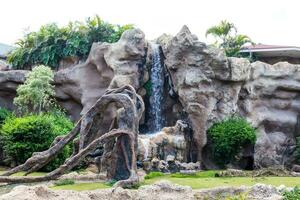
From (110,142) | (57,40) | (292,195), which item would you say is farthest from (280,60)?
(292,195)

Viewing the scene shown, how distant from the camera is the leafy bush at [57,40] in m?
24.0

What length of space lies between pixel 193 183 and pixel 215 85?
941cm

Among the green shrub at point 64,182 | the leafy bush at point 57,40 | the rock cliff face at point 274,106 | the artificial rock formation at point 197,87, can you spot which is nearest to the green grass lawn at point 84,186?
the green shrub at point 64,182

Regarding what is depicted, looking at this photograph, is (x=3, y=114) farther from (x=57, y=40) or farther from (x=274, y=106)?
(x=274, y=106)

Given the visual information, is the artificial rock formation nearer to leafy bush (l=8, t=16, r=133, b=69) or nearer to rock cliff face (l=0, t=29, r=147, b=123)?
rock cliff face (l=0, t=29, r=147, b=123)

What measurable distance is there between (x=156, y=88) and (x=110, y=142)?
8969 mm

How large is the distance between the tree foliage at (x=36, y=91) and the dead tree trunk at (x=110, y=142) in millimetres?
8815

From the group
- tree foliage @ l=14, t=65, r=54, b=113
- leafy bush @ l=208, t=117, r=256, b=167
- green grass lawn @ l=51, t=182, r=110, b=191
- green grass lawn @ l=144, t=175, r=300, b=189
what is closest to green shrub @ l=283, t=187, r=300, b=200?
green grass lawn @ l=144, t=175, r=300, b=189

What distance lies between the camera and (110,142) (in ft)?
41.6

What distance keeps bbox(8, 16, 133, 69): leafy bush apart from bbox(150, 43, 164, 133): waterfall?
13.1 ft

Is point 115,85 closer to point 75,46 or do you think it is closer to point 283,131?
point 75,46

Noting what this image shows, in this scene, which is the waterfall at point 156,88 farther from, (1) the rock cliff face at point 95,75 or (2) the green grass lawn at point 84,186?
(2) the green grass lawn at point 84,186

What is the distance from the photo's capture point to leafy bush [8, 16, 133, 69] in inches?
944

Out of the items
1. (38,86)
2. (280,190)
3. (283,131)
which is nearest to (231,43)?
(283,131)
